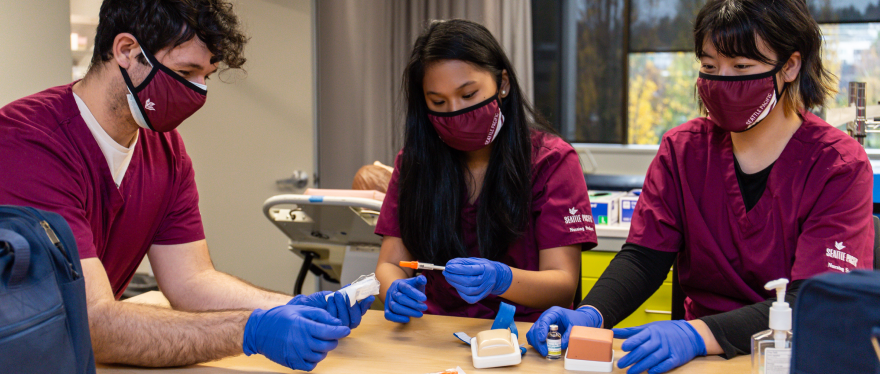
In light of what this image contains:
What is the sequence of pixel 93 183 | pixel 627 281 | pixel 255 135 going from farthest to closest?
1. pixel 255 135
2. pixel 627 281
3. pixel 93 183

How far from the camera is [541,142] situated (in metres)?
1.69

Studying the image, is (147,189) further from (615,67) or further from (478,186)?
(615,67)

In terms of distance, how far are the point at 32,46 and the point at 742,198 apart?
7.60 feet

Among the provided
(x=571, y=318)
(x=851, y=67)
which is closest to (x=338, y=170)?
(x=571, y=318)

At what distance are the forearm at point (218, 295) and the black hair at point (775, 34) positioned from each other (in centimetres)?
111

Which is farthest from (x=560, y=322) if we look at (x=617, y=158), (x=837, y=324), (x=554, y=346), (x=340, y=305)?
(x=617, y=158)

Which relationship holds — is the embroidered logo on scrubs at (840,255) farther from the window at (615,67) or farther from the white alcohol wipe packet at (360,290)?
the window at (615,67)

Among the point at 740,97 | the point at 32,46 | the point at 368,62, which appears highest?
the point at 368,62

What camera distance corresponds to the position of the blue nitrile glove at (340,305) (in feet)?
4.06

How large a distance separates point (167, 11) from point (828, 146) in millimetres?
1391

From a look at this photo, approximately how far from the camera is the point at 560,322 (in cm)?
123

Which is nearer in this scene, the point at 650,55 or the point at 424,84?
the point at 424,84

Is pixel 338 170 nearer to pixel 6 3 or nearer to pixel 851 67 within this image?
pixel 6 3

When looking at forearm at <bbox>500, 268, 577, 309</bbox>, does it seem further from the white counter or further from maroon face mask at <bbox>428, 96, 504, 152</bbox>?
the white counter
